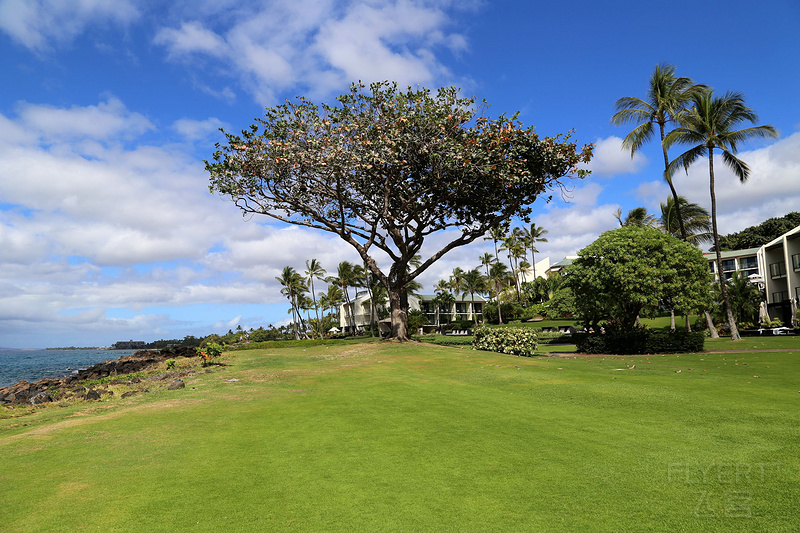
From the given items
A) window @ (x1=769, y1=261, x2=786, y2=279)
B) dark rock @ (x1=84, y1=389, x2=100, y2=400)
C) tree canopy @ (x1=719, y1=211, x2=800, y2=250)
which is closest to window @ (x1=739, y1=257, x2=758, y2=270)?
tree canopy @ (x1=719, y1=211, x2=800, y2=250)

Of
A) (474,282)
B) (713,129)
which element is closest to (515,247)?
(474,282)

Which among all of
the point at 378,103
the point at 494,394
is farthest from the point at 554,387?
the point at 378,103

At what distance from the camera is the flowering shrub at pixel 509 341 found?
2434 centimetres

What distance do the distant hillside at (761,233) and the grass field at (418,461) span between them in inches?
3544

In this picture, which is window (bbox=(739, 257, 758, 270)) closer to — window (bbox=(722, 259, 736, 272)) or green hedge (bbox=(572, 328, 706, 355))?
window (bbox=(722, 259, 736, 272))

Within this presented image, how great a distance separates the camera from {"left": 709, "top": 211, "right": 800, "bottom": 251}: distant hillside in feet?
268

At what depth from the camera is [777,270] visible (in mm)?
49375

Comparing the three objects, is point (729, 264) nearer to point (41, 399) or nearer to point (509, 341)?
point (509, 341)

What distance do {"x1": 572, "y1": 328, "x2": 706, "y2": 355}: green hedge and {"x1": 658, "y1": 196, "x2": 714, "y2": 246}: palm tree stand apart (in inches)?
707

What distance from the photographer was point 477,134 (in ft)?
86.5

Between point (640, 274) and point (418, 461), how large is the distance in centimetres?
2241

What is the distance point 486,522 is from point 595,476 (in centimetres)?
197

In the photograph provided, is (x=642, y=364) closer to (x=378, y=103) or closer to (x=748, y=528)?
(x=748, y=528)

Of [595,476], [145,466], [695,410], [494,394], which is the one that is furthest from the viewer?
[494,394]
